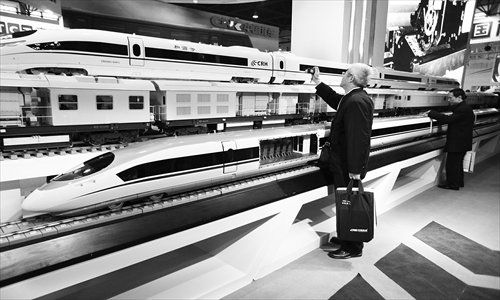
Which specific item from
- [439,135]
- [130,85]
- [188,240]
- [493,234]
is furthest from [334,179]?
[439,135]

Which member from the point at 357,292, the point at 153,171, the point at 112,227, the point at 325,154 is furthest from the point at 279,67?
the point at 112,227

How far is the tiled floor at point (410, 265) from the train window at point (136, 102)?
1997 millimetres

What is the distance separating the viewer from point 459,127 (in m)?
6.71

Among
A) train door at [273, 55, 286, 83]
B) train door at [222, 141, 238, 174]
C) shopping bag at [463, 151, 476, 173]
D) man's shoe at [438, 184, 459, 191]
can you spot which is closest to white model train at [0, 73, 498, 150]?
train door at [273, 55, 286, 83]

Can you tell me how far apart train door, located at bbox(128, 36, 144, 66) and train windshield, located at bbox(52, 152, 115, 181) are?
116 cm

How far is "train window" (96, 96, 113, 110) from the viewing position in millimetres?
2838

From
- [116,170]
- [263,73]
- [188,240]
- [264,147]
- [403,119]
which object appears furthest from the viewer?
[403,119]

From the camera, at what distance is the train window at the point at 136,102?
303cm

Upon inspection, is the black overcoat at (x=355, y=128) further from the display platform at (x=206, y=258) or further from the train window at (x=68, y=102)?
the train window at (x=68, y=102)

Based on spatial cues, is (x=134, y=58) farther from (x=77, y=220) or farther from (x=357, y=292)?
(x=357, y=292)

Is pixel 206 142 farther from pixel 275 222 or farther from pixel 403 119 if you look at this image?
pixel 403 119

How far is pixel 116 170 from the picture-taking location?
Answer: 2.43 metres

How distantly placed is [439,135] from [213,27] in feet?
25.3

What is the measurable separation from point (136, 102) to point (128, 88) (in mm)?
158
